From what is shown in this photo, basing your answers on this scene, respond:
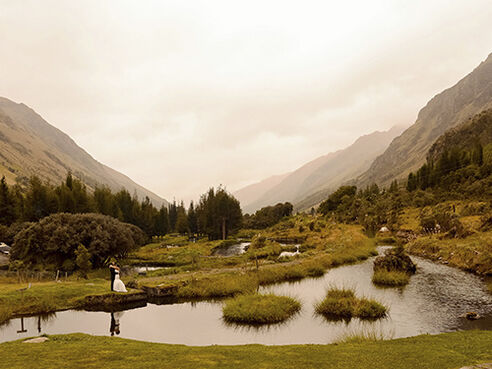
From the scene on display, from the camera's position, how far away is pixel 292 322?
2062 cm

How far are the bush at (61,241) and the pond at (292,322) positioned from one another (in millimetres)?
26639

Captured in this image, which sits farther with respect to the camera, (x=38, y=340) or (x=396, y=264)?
(x=396, y=264)

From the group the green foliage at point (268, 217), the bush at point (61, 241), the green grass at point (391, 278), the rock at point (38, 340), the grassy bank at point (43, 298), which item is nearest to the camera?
the rock at point (38, 340)

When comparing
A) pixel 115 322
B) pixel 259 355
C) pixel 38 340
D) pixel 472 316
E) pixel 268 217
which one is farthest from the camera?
pixel 268 217

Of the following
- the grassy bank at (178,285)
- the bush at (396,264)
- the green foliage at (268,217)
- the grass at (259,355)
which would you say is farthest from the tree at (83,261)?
the green foliage at (268,217)

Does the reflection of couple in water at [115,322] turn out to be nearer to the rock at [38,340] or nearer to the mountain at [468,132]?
the rock at [38,340]

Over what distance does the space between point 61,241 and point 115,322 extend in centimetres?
3204

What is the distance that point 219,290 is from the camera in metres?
29.5

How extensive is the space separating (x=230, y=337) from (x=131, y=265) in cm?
4208

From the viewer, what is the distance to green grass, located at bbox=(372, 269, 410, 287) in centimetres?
2980

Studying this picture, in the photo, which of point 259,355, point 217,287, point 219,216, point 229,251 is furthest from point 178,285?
point 219,216

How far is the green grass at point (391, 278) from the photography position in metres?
29.8

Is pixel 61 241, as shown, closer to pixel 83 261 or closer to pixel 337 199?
pixel 83 261

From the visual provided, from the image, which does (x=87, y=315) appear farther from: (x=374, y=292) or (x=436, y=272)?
(x=436, y=272)
